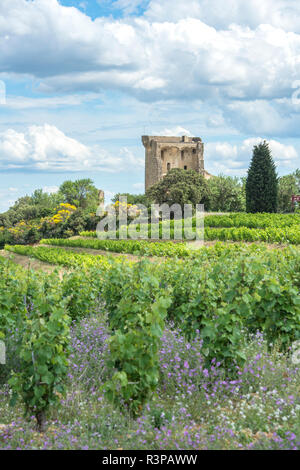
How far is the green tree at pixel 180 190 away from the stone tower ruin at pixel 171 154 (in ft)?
38.2

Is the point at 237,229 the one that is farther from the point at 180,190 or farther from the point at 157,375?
the point at 180,190

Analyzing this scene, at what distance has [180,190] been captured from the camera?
120ft

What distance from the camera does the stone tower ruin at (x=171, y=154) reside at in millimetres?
51375

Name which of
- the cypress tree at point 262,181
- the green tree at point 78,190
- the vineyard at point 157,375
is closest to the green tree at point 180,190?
the cypress tree at point 262,181

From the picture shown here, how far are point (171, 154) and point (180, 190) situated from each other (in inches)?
678

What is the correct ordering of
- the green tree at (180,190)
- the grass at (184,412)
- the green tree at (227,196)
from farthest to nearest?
the green tree at (227,196)
the green tree at (180,190)
the grass at (184,412)

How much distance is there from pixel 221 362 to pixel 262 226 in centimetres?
1442

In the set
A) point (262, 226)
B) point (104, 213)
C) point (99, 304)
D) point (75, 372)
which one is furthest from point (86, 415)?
point (104, 213)

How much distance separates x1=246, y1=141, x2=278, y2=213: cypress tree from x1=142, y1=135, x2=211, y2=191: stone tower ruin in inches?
895

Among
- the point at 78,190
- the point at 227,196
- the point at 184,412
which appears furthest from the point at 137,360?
the point at 78,190

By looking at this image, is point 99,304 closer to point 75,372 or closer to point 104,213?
point 75,372

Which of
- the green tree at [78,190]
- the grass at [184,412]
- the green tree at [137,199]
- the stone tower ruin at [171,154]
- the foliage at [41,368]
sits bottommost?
the grass at [184,412]

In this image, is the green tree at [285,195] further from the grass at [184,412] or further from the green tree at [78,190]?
the grass at [184,412]

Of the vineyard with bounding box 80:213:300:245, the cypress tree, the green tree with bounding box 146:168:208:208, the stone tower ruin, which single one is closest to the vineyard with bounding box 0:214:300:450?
the vineyard with bounding box 80:213:300:245
